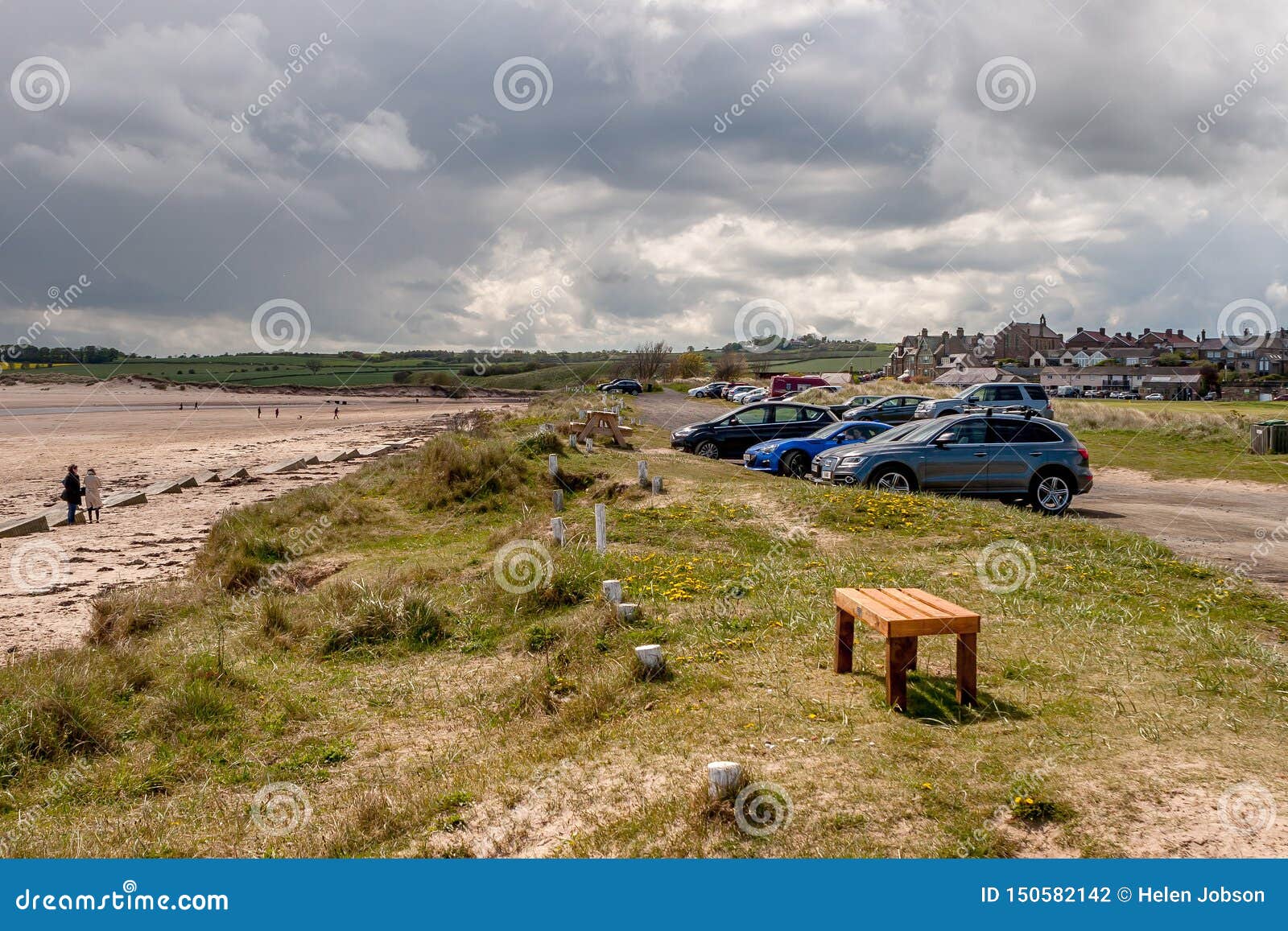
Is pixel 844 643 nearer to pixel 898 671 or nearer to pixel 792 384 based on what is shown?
pixel 898 671

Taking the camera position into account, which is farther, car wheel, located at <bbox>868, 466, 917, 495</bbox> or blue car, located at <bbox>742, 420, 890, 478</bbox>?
blue car, located at <bbox>742, 420, 890, 478</bbox>

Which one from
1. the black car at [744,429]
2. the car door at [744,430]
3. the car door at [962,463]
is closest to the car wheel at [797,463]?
the black car at [744,429]

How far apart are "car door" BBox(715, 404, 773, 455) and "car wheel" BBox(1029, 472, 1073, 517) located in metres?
8.94

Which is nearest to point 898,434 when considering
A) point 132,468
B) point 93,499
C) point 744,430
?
point 744,430

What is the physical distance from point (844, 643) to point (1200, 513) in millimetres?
12498

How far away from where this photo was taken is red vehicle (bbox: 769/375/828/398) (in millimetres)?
65062

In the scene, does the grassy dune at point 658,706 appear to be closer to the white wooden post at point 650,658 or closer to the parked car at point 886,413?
the white wooden post at point 650,658

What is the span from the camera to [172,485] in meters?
27.6

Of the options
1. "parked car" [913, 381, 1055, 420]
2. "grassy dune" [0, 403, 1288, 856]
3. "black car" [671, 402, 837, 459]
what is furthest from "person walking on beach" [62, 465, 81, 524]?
"parked car" [913, 381, 1055, 420]

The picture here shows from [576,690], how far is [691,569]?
137 inches

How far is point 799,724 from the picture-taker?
5.79 m

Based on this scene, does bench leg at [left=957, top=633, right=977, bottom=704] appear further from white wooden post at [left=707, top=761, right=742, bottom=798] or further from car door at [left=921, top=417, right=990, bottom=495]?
car door at [left=921, top=417, right=990, bottom=495]

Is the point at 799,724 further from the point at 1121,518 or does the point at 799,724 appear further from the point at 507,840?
the point at 1121,518

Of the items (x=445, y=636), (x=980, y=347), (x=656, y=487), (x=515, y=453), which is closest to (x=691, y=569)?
(x=445, y=636)
